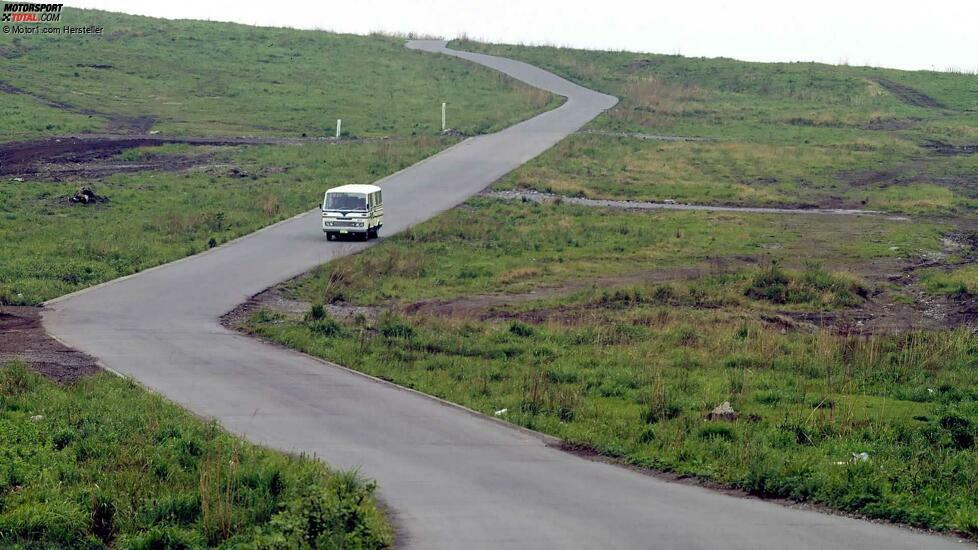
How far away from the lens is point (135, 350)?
73.9 ft

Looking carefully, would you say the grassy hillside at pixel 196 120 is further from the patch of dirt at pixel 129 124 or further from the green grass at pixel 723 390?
the green grass at pixel 723 390

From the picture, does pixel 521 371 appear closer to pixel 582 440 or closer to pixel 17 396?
pixel 582 440

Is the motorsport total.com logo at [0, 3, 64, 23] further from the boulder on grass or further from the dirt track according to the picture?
the boulder on grass

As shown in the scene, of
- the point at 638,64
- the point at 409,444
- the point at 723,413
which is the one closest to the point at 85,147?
the point at 409,444

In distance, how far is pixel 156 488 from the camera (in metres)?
13.4

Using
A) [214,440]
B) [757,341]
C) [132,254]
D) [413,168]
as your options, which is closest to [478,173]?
[413,168]

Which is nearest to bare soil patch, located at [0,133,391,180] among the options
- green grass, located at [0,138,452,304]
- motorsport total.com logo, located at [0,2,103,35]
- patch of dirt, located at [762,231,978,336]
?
green grass, located at [0,138,452,304]

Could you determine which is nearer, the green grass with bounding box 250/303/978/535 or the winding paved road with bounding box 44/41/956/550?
the winding paved road with bounding box 44/41/956/550

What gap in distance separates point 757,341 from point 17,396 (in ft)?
47.8

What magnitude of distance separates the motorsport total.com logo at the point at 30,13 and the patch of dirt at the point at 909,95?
77.0 metres

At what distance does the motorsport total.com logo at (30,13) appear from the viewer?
97.6 meters

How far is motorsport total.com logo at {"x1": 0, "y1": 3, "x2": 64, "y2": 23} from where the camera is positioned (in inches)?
3844

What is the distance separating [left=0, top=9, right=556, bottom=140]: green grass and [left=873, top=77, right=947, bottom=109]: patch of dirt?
33.2 m

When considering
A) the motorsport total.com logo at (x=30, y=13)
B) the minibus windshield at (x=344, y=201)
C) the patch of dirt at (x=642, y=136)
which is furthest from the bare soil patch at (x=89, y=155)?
the motorsport total.com logo at (x=30, y=13)
